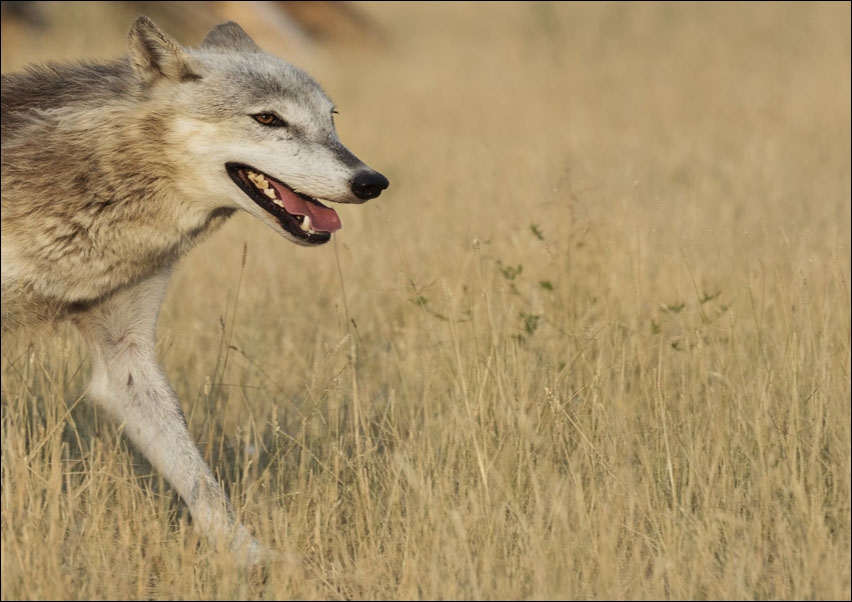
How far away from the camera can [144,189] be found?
167 inches

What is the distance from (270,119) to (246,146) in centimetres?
17

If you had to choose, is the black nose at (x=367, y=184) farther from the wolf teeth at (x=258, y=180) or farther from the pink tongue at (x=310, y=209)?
the wolf teeth at (x=258, y=180)

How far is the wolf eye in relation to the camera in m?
4.40

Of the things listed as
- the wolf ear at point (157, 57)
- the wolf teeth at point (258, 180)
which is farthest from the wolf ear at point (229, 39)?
the wolf teeth at point (258, 180)

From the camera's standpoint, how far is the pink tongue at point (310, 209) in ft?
14.3

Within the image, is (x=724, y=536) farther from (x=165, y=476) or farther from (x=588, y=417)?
(x=165, y=476)

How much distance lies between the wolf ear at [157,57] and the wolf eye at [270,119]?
289mm

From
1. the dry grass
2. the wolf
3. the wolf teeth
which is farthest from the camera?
the wolf teeth

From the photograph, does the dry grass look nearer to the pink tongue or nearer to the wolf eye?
the pink tongue

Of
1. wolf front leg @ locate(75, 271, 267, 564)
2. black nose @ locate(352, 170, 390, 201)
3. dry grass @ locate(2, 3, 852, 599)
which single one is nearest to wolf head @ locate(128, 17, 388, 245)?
black nose @ locate(352, 170, 390, 201)

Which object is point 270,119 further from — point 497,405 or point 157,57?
point 497,405

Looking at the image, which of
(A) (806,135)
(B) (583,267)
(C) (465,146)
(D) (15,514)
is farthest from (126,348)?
(A) (806,135)

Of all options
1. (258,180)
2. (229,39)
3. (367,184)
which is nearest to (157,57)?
(258,180)

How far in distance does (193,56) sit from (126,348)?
118 centimetres
